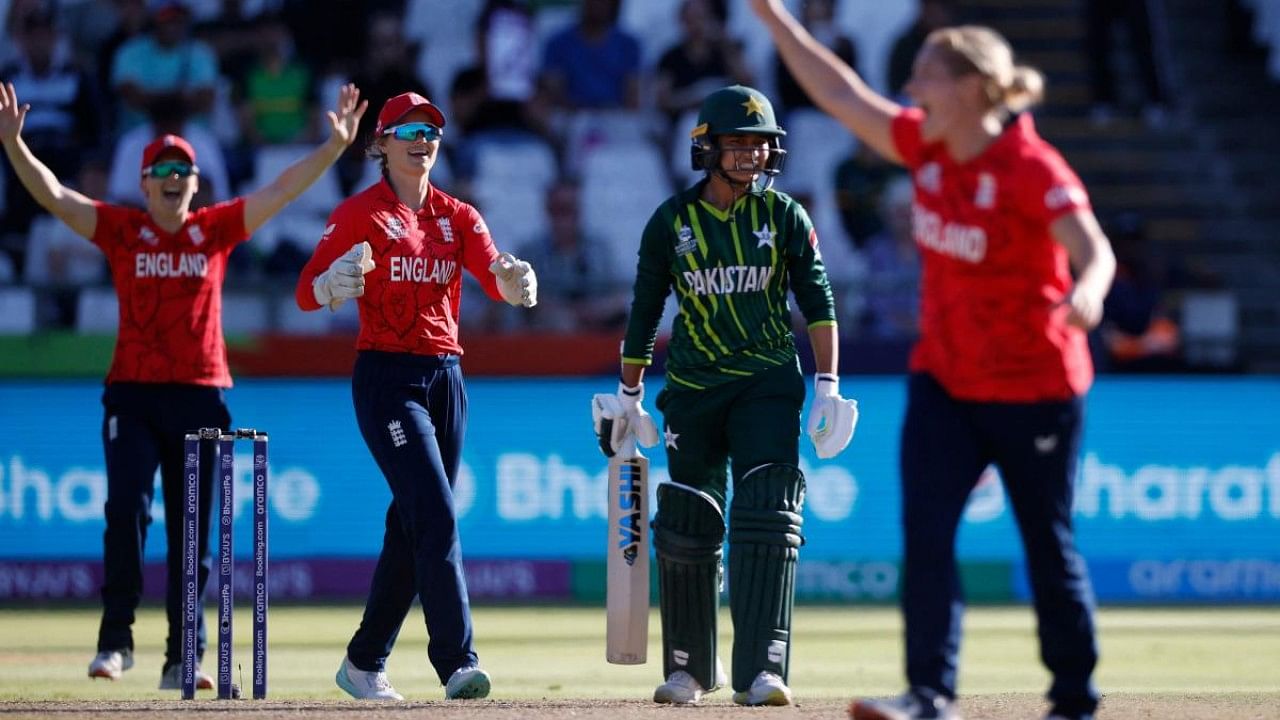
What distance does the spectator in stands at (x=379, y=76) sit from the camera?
1736 centimetres

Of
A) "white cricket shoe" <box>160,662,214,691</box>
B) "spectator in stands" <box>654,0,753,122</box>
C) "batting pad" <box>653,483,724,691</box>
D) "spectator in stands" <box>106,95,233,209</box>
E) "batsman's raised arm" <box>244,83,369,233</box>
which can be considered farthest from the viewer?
"spectator in stands" <box>654,0,753,122</box>

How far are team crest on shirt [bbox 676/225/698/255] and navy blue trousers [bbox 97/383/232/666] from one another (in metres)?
2.44

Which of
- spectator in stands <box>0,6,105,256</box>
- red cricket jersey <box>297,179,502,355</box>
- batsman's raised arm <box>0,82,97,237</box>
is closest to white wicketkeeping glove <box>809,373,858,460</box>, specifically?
red cricket jersey <box>297,179,502,355</box>

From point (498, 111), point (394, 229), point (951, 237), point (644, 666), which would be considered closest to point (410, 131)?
point (394, 229)

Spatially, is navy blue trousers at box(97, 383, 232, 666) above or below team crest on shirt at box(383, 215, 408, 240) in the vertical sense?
below

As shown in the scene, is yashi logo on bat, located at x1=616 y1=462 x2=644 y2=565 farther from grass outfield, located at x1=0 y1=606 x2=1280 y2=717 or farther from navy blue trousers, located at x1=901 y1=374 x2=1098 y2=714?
navy blue trousers, located at x1=901 y1=374 x2=1098 y2=714

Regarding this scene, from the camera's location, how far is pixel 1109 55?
2056cm

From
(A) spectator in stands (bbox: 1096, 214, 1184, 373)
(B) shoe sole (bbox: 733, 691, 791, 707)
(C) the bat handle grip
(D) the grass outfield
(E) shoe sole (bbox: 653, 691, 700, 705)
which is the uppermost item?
(A) spectator in stands (bbox: 1096, 214, 1184, 373)

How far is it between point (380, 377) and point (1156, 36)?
14.9 meters

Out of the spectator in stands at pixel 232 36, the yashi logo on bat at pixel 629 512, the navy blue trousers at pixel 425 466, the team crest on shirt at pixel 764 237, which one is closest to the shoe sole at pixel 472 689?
the navy blue trousers at pixel 425 466

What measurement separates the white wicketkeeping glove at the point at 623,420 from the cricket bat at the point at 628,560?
0.09 meters

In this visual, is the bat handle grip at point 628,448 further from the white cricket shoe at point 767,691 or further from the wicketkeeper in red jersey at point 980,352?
the wicketkeeper in red jersey at point 980,352

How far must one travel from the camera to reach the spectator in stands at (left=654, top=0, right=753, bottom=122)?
18.3 m

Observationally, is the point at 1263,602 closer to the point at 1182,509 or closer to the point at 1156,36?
the point at 1182,509
